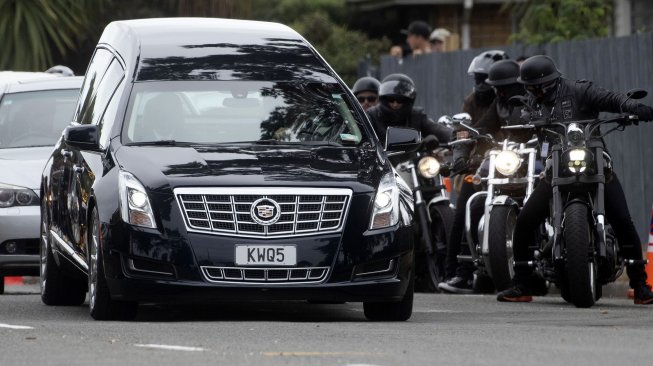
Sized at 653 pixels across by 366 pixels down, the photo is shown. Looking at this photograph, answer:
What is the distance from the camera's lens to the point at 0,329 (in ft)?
37.0

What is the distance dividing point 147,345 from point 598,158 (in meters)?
4.60

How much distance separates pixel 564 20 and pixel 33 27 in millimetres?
7305

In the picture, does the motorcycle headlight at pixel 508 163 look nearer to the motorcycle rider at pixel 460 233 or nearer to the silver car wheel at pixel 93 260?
the motorcycle rider at pixel 460 233

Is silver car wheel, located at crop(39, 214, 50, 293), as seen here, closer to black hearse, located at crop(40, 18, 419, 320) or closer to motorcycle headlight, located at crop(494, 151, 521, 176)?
black hearse, located at crop(40, 18, 419, 320)

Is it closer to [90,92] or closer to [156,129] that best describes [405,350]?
[156,129]

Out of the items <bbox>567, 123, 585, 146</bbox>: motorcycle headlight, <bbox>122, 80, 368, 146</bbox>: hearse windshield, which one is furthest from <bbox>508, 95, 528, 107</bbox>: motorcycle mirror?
<bbox>122, 80, 368, 146</bbox>: hearse windshield

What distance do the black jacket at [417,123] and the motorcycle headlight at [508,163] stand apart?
2471 mm

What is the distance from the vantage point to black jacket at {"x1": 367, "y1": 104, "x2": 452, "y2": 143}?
17.4 metres

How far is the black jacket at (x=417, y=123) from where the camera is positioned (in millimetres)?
17359

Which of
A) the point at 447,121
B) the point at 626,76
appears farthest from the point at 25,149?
the point at 626,76

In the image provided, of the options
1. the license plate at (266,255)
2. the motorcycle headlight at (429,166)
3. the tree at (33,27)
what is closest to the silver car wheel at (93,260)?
the license plate at (266,255)

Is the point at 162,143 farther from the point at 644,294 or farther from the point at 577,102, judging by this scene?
the point at 644,294

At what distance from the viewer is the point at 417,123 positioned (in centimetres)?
1742

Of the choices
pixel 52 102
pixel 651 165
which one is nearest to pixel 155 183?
pixel 52 102
